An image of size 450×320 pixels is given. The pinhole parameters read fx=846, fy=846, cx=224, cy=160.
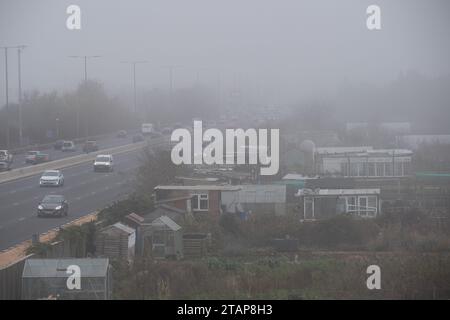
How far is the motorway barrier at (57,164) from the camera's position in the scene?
44.7 ft

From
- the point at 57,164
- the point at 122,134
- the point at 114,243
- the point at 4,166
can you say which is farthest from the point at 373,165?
the point at 122,134

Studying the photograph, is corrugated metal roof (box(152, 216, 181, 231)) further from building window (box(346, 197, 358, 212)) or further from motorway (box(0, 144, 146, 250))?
building window (box(346, 197, 358, 212))

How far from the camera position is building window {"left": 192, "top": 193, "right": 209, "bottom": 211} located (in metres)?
8.88

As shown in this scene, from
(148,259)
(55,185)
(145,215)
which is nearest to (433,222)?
(145,215)

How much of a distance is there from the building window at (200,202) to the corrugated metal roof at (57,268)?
12.5ft

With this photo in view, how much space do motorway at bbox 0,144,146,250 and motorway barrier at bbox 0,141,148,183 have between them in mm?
239

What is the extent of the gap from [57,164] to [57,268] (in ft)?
34.1

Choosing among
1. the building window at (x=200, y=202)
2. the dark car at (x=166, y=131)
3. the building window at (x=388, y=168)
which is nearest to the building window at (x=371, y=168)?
the building window at (x=388, y=168)

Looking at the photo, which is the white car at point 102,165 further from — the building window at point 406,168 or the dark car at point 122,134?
the dark car at point 122,134

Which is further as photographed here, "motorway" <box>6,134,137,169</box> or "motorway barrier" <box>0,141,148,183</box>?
"motorway" <box>6,134,137,169</box>

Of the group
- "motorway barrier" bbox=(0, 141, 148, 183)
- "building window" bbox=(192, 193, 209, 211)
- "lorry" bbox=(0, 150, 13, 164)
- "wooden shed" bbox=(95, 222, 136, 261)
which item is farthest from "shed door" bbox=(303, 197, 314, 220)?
"lorry" bbox=(0, 150, 13, 164)

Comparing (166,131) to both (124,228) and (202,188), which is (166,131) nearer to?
(202,188)
